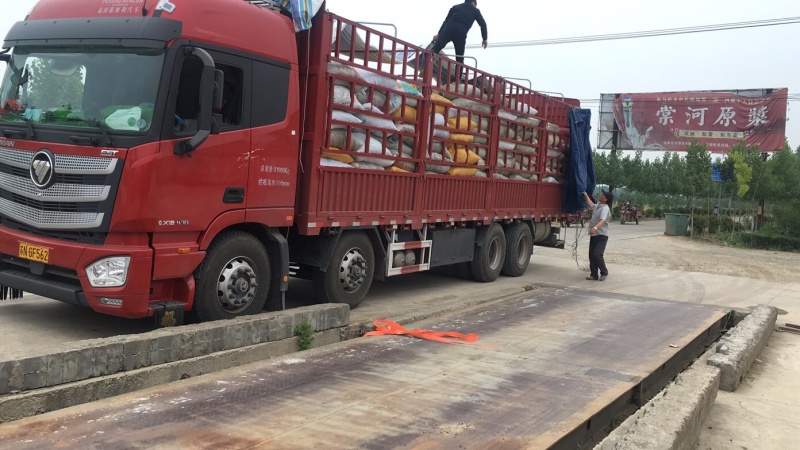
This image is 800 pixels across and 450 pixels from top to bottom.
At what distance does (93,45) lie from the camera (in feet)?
18.1

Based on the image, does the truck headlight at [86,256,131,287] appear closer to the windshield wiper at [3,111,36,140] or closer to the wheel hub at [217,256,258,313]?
the wheel hub at [217,256,258,313]

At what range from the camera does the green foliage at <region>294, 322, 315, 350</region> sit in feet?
19.8

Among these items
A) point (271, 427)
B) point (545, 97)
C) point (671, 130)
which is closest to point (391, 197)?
point (271, 427)

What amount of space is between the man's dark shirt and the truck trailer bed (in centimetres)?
Result: 541

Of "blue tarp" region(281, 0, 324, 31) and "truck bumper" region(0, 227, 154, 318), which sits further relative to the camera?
"blue tarp" region(281, 0, 324, 31)

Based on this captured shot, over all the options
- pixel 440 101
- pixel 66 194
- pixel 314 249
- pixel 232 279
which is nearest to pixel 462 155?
pixel 440 101

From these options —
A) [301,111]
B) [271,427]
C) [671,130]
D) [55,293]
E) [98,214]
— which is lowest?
[271,427]

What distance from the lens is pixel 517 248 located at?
12133mm

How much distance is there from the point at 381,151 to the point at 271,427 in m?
4.51

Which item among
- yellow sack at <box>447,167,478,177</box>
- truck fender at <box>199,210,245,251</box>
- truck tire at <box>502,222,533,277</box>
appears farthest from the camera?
truck tire at <box>502,222,533,277</box>

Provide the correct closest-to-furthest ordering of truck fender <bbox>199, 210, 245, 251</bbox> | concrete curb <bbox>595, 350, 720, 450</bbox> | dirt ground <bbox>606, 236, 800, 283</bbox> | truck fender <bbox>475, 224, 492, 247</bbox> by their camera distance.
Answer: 1. concrete curb <bbox>595, 350, 720, 450</bbox>
2. truck fender <bbox>199, 210, 245, 251</bbox>
3. truck fender <bbox>475, 224, 492, 247</bbox>
4. dirt ground <bbox>606, 236, 800, 283</bbox>

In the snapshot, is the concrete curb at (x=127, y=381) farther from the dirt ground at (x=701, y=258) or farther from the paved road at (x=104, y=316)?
the dirt ground at (x=701, y=258)

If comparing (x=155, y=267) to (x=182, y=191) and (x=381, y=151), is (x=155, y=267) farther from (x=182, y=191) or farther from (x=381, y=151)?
(x=381, y=151)

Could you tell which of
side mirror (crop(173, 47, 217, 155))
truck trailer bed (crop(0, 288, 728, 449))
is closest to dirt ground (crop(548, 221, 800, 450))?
truck trailer bed (crop(0, 288, 728, 449))
